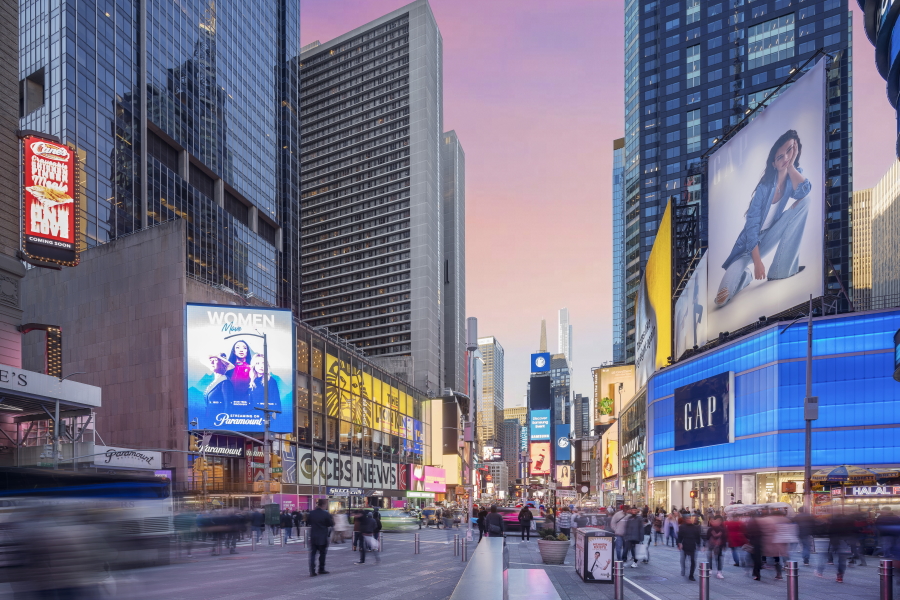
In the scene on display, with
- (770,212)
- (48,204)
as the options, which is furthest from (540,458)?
(48,204)

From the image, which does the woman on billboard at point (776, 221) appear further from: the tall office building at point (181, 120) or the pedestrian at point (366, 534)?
the tall office building at point (181, 120)

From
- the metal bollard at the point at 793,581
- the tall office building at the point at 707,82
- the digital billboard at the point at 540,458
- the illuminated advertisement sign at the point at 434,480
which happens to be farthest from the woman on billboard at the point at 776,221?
the illuminated advertisement sign at the point at 434,480

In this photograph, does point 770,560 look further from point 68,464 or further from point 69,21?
point 69,21

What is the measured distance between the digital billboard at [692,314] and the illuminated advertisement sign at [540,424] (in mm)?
45059

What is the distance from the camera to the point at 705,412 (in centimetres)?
6438

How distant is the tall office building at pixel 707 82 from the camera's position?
11875 cm

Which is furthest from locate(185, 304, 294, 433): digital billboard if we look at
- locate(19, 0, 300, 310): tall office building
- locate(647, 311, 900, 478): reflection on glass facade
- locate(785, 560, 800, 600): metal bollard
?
locate(785, 560, 800, 600): metal bollard

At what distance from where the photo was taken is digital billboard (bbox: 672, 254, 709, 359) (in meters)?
69.5

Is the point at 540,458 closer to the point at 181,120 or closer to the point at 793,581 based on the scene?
the point at 181,120

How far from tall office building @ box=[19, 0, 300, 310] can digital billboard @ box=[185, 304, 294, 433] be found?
13089 millimetres

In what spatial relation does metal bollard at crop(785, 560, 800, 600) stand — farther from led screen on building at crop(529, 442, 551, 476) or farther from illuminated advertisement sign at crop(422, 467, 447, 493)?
led screen on building at crop(529, 442, 551, 476)

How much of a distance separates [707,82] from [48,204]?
118411 millimetres

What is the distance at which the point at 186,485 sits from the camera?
51.1 meters

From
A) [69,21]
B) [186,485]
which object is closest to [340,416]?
[186,485]
